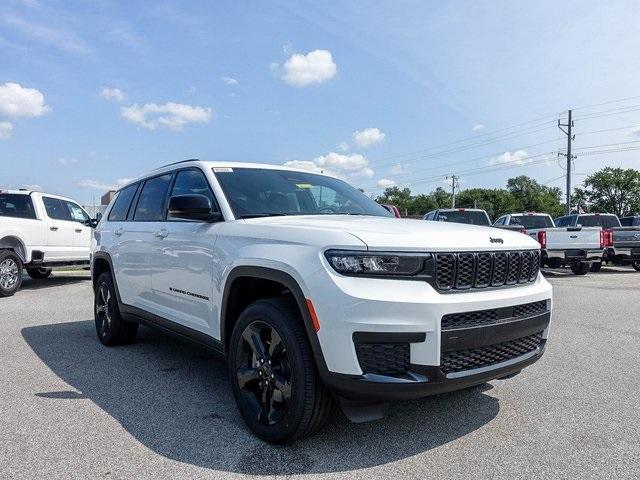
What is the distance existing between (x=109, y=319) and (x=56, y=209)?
7.25 m

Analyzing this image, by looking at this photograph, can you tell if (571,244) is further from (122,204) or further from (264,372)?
(264,372)

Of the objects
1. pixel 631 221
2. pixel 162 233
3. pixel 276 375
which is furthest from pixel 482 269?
pixel 631 221

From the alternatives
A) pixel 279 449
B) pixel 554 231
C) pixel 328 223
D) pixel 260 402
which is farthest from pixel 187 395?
pixel 554 231

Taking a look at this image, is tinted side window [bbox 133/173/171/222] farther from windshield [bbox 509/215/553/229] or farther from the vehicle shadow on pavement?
windshield [bbox 509/215/553/229]

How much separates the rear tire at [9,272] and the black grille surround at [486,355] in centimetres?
964

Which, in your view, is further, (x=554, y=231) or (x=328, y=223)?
(x=554, y=231)

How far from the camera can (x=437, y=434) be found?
331 centimetres

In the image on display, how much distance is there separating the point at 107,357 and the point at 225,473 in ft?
9.76

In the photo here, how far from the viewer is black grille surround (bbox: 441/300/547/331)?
283cm

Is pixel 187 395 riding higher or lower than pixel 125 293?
lower

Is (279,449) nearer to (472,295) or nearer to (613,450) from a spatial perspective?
(472,295)

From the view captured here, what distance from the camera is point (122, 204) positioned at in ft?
19.1

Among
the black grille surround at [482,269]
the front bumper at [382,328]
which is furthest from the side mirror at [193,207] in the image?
the black grille surround at [482,269]

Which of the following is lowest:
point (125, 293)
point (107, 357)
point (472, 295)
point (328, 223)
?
point (107, 357)
